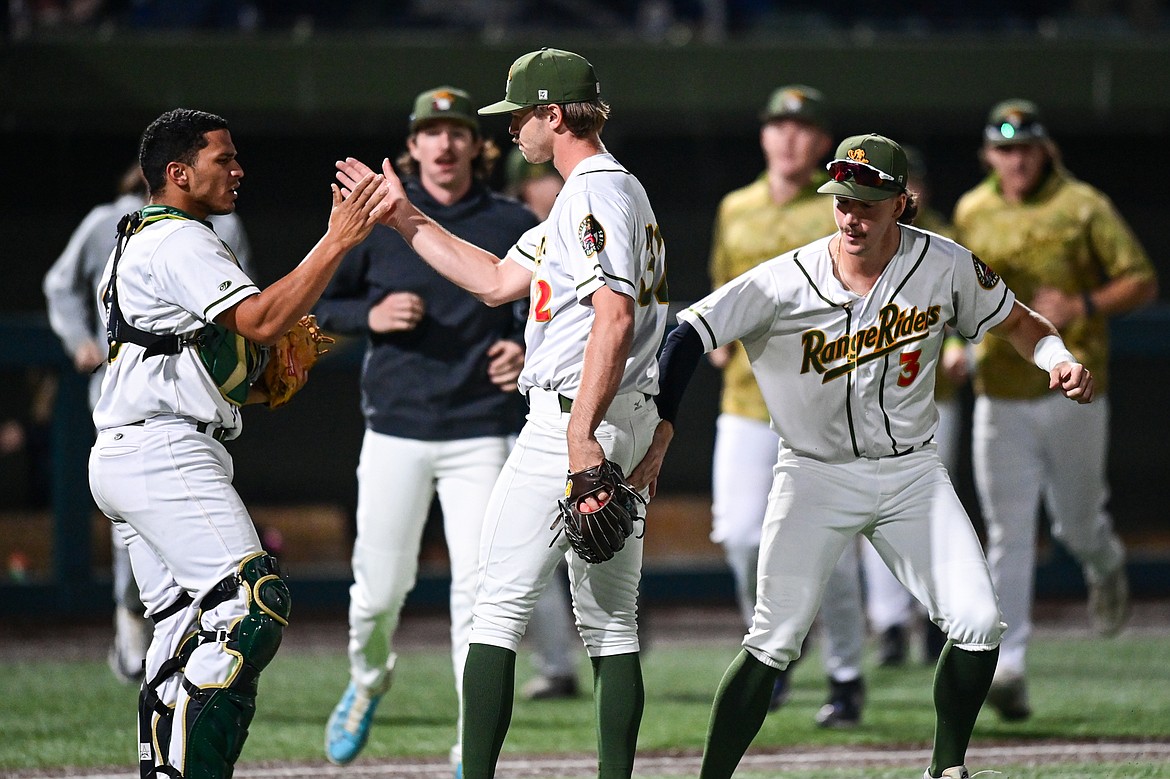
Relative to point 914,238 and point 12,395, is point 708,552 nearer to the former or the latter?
point 12,395

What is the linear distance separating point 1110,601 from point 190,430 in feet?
14.8

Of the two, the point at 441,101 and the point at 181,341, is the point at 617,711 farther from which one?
the point at 441,101

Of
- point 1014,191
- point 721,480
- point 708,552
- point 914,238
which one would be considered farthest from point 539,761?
point 708,552

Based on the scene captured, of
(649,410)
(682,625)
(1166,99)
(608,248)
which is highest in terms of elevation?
(1166,99)

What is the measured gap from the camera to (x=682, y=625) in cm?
897

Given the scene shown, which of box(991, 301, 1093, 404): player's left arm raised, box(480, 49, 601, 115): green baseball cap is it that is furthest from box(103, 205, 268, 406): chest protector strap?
box(991, 301, 1093, 404): player's left arm raised

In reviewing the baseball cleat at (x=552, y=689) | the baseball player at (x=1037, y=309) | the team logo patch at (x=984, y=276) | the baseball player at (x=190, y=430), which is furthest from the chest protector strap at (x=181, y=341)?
the baseball player at (x=1037, y=309)

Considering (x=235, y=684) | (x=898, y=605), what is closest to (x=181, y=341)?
(x=235, y=684)

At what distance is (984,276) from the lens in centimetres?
444

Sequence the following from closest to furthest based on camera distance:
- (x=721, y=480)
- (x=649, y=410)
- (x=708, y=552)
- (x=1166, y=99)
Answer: (x=649, y=410) → (x=721, y=480) → (x=708, y=552) → (x=1166, y=99)

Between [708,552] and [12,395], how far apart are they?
15.1 feet

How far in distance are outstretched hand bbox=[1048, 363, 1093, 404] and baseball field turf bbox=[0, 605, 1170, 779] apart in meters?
1.35

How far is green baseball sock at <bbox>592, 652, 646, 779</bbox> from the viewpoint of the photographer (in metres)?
4.12

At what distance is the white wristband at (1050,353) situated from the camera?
438 cm
